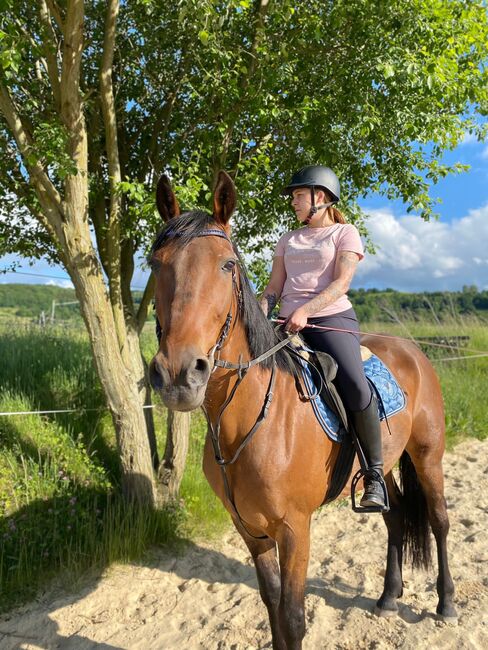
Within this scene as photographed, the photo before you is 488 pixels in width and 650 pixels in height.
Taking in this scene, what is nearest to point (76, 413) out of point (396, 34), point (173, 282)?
point (173, 282)

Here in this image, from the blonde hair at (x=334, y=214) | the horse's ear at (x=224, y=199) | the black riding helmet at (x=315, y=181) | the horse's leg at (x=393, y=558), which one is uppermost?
the black riding helmet at (x=315, y=181)

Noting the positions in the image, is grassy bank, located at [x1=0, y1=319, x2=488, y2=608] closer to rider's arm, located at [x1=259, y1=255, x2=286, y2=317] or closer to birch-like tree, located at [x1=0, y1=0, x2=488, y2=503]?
birch-like tree, located at [x1=0, y1=0, x2=488, y2=503]

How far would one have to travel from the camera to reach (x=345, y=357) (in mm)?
2871

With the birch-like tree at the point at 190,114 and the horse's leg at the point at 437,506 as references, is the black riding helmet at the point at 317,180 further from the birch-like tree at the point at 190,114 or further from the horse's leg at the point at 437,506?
the horse's leg at the point at 437,506

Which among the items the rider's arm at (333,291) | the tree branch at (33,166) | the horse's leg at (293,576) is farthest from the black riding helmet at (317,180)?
the tree branch at (33,166)

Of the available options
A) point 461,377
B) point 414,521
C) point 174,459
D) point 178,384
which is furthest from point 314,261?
point 461,377

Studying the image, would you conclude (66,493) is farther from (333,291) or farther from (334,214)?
(334,214)

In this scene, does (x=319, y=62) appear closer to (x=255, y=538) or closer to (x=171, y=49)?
(x=171, y=49)

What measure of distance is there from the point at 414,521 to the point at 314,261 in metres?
2.39

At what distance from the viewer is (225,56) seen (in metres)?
4.32

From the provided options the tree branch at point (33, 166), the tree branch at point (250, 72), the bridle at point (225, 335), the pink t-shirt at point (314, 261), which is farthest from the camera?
the tree branch at point (250, 72)

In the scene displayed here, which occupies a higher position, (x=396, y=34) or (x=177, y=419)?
(x=396, y=34)

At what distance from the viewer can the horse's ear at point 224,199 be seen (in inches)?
89.0

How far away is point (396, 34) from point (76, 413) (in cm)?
515
